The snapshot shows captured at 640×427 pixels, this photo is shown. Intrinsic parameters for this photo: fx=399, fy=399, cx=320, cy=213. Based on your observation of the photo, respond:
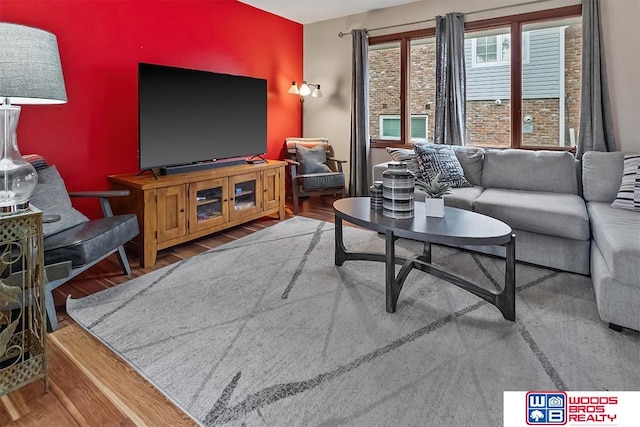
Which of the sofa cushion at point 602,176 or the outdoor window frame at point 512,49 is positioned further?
the outdoor window frame at point 512,49

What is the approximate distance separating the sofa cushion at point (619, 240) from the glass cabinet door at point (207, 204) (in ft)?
9.55

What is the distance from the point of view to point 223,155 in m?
3.94

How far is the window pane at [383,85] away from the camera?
496 cm

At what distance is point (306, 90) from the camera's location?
5.03 metres

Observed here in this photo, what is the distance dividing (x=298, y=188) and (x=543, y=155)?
253 centimetres

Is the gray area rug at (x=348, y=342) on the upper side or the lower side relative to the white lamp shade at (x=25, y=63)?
lower

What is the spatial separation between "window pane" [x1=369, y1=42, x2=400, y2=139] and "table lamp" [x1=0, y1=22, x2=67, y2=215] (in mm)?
3925

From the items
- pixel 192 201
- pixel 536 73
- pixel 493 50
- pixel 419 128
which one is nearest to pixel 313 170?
pixel 419 128

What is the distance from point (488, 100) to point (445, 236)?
9.31ft

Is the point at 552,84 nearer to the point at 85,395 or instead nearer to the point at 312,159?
the point at 312,159

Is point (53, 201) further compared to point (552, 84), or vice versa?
point (552, 84)

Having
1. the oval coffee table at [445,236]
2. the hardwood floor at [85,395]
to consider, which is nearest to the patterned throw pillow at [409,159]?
the oval coffee table at [445,236]

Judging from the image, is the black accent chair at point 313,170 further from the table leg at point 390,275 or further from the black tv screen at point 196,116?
the table leg at point 390,275

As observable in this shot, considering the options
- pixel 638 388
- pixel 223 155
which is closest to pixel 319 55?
pixel 223 155
